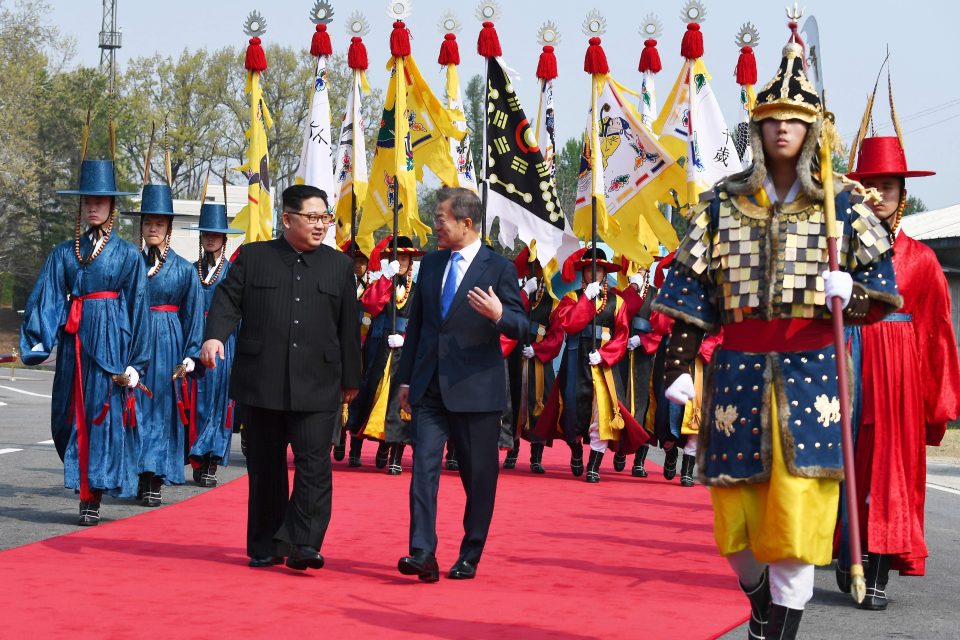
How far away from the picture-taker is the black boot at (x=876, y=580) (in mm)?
7074

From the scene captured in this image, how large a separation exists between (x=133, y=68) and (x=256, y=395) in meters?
52.0

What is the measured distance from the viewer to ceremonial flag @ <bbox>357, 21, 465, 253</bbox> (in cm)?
1409

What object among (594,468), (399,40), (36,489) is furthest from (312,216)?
(399,40)

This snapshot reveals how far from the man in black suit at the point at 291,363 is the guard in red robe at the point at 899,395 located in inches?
103

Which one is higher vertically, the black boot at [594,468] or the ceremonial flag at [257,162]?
the ceremonial flag at [257,162]

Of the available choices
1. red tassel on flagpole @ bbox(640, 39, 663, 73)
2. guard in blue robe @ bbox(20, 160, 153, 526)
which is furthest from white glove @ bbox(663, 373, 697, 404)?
red tassel on flagpole @ bbox(640, 39, 663, 73)

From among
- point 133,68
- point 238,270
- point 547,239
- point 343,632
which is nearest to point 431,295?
point 238,270

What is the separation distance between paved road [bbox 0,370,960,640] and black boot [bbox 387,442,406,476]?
1.29 metres

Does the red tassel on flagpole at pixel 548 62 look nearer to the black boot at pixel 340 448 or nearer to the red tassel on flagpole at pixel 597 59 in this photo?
the red tassel on flagpole at pixel 597 59

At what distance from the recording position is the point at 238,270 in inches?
306

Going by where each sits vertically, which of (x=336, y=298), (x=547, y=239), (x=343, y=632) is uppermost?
(x=547, y=239)

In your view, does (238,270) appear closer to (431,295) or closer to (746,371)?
(431,295)

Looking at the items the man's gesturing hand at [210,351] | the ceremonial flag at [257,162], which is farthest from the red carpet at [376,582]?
the ceremonial flag at [257,162]

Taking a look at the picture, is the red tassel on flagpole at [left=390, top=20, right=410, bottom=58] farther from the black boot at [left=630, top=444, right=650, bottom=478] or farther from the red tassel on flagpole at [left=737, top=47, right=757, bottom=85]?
the black boot at [left=630, top=444, right=650, bottom=478]
